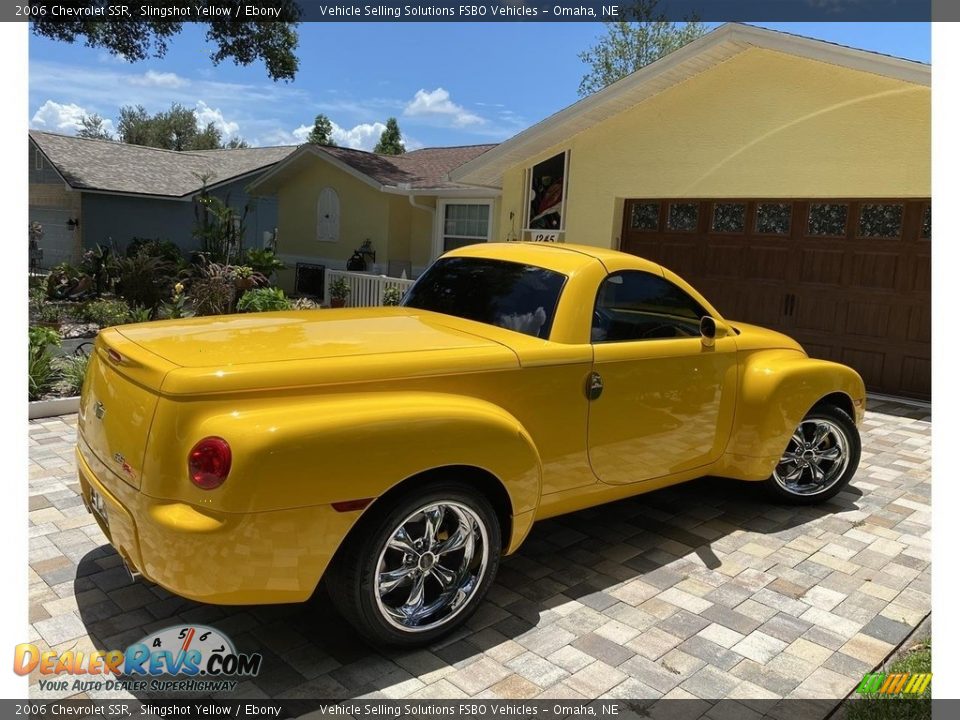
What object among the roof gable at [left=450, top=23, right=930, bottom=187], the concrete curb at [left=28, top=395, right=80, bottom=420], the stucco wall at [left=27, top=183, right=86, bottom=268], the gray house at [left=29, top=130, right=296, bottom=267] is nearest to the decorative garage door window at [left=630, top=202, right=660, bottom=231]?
the roof gable at [left=450, top=23, right=930, bottom=187]

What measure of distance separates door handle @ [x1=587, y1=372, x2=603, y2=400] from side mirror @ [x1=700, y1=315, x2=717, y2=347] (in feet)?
3.20

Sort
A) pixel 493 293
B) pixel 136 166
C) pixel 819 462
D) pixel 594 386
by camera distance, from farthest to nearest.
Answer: pixel 136 166
pixel 819 462
pixel 493 293
pixel 594 386

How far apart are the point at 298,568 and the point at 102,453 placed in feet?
3.57

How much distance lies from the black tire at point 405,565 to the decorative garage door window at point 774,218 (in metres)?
8.34

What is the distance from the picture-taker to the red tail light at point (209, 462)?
263 cm

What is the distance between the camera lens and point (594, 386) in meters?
3.84

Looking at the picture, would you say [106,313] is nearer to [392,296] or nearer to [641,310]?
[392,296]

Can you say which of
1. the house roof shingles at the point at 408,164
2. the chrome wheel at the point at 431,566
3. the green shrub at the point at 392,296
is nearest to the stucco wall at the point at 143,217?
the house roof shingles at the point at 408,164

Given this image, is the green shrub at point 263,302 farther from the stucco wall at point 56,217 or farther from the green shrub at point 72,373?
the stucco wall at point 56,217

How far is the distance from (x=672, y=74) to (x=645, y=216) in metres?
2.20

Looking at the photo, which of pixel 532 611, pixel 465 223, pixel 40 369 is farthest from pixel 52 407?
pixel 465 223

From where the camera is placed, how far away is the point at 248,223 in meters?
29.8

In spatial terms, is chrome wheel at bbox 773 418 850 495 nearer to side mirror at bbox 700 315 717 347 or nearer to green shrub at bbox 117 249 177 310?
side mirror at bbox 700 315 717 347

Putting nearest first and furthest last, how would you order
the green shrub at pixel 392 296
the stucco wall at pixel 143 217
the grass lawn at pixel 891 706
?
the grass lawn at pixel 891 706 < the green shrub at pixel 392 296 < the stucco wall at pixel 143 217
